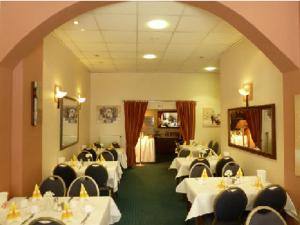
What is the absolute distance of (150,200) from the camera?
612 centimetres

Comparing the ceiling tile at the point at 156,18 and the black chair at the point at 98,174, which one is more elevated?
the ceiling tile at the point at 156,18

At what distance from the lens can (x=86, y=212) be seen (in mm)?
2969

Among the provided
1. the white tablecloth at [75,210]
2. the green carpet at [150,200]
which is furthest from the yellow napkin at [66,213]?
the green carpet at [150,200]

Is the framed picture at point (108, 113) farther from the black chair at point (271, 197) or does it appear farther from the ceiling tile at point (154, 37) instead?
the black chair at point (271, 197)

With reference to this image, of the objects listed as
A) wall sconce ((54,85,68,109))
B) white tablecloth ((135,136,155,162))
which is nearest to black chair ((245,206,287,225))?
wall sconce ((54,85,68,109))

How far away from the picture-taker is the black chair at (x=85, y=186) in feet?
12.6

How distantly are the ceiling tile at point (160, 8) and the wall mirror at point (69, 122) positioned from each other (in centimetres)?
276

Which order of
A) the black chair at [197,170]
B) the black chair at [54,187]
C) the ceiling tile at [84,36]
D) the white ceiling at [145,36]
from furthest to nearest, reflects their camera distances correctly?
1. the ceiling tile at [84,36]
2. the black chair at [197,170]
3. the white ceiling at [145,36]
4. the black chair at [54,187]

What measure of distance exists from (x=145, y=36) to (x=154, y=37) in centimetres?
19

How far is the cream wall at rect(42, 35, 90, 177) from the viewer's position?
5098 millimetres

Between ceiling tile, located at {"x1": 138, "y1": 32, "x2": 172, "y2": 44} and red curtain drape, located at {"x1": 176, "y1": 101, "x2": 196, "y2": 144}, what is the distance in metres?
4.08

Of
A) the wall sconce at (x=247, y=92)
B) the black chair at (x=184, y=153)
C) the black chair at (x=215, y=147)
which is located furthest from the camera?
the black chair at (x=215, y=147)

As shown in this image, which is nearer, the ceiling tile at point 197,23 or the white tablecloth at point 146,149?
the ceiling tile at point 197,23

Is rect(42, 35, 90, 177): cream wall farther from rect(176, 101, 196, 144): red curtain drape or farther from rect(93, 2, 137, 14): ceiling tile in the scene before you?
rect(176, 101, 196, 144): red curtain drape
